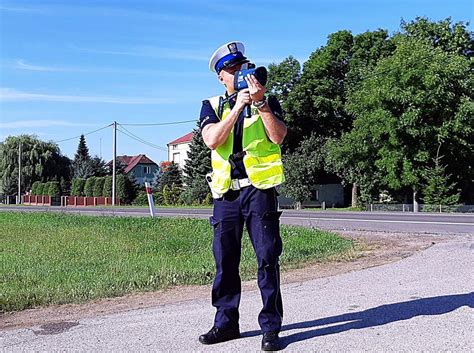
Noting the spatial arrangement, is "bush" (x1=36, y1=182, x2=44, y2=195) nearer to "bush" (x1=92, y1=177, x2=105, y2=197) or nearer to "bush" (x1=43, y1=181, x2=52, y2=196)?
"bush" (x1=43, y1=181, x2=52, y2=196)

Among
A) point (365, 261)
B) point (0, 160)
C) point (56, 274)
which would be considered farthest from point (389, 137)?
point (0, 160)

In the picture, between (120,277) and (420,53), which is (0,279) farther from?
(420,53)

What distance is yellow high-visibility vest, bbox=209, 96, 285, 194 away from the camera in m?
4.47

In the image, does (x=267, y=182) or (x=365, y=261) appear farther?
(x=365, y=261)

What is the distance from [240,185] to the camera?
14.9ft

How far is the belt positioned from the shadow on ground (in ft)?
3.77

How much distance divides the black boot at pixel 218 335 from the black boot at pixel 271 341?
350 millimetres

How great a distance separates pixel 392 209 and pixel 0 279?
3090 centimetres

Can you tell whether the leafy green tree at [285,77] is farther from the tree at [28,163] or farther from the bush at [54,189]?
the tree at [28,163]

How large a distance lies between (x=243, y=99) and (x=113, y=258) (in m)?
6.63

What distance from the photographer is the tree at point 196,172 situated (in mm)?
50500

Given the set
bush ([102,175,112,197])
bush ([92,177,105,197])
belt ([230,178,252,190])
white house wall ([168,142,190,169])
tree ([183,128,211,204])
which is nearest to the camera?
belt ([230,178,252,190])

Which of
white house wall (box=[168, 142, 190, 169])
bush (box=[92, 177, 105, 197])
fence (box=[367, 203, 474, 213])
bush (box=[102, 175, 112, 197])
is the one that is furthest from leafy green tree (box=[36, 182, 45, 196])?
fence (box=[367, 203, 474, 213])

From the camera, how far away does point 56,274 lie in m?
8.41
